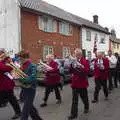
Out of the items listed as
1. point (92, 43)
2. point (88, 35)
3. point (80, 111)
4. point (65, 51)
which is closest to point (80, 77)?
point (80, 111)

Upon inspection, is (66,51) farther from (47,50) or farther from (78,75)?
(78,75)

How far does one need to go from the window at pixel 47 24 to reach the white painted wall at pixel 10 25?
8.33 feet

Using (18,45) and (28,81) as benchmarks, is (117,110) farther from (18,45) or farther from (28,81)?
(18,45)

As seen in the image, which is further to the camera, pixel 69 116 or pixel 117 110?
pixel 117 110

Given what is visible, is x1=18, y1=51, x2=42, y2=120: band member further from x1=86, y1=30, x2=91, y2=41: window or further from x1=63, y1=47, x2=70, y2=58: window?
x1=86, y1=30, x2=91, y2=41: window

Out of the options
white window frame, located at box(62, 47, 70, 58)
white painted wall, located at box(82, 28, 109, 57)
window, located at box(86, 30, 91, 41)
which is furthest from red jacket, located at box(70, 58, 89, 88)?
window, located at box(86, 30, 91, 41)

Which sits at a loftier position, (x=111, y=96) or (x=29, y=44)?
(x=29, y=44)

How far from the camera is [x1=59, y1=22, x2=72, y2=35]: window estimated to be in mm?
33375

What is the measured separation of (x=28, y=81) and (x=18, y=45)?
1822 cm

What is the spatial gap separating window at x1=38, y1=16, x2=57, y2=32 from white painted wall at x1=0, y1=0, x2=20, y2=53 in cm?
254

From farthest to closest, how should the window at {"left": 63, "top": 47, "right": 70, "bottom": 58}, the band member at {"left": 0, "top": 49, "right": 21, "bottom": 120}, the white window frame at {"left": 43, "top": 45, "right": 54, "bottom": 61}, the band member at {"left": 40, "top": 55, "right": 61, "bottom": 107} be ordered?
the window at {"left": 63, "top": 47, "right": 70, "bottom": 58}
the white window frame at {"left": 43, "top": 45, "right": 54, "bottom": 61}
the band member at {"left": 40, "top": 55, "right": 61, "bottom": 107}
the band member at {"left": 0, "top": 49, "right": 21, "bottom": 120}

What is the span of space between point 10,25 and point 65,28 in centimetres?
823

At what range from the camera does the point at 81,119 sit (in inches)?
386

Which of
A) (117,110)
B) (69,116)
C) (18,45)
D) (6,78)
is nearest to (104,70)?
(117,110)
